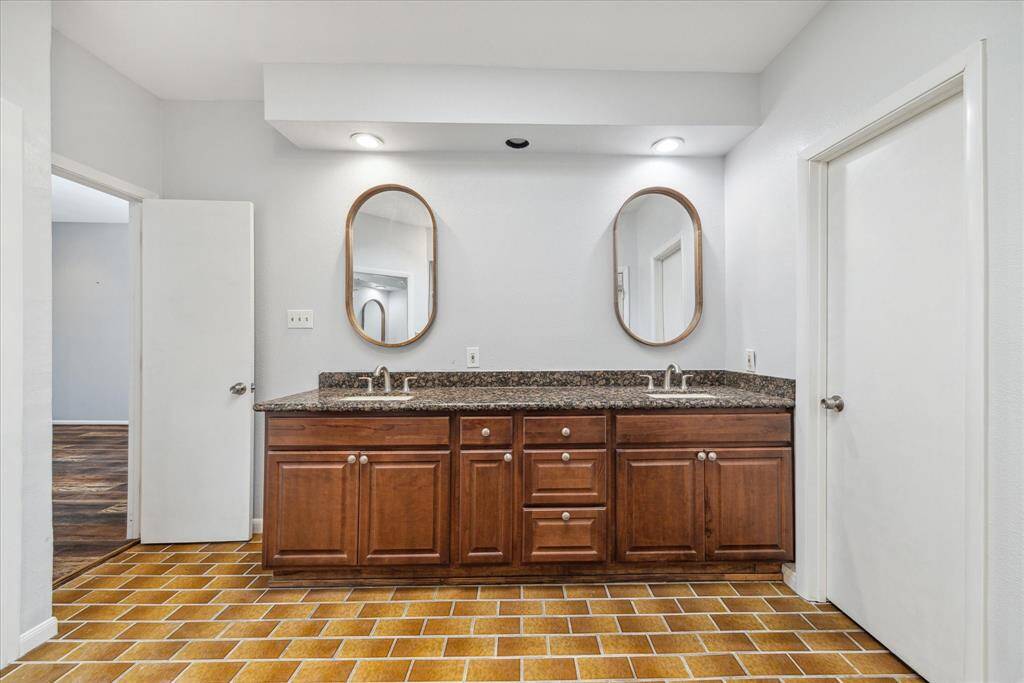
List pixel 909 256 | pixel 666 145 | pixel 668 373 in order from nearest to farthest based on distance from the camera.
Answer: pixel 909 256, pixel 668 373, pixel 666 145

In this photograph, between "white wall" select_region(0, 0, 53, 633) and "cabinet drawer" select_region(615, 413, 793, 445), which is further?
"cabinet drawer" select_region(615, 413, 793, 445)

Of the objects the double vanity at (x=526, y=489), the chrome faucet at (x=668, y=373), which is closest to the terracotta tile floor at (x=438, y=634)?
the double vanity at (x=526, y=489)

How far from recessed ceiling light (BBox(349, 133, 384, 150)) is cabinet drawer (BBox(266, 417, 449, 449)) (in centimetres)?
154

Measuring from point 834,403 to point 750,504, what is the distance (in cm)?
60

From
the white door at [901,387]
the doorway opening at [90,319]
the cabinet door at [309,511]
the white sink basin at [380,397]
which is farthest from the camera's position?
the doorway opening at [90,319]

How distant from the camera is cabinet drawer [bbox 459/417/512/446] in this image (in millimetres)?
2242

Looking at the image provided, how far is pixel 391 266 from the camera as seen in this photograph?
289cm

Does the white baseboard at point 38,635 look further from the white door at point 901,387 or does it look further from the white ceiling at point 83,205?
the white ceiling at point 83,205

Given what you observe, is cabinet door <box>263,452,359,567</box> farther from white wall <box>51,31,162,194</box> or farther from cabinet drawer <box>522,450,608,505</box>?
white wall <box>51,31,162,194</box>

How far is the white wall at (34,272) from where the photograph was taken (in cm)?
179

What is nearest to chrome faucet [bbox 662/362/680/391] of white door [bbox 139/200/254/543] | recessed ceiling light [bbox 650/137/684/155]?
recessed ceiling light [bbox 650/137/684/155]

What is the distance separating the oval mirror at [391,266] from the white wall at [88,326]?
5324 millimetres

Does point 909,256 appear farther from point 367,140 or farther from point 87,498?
point 87,498

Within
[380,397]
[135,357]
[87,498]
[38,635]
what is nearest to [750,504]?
[380,397]
